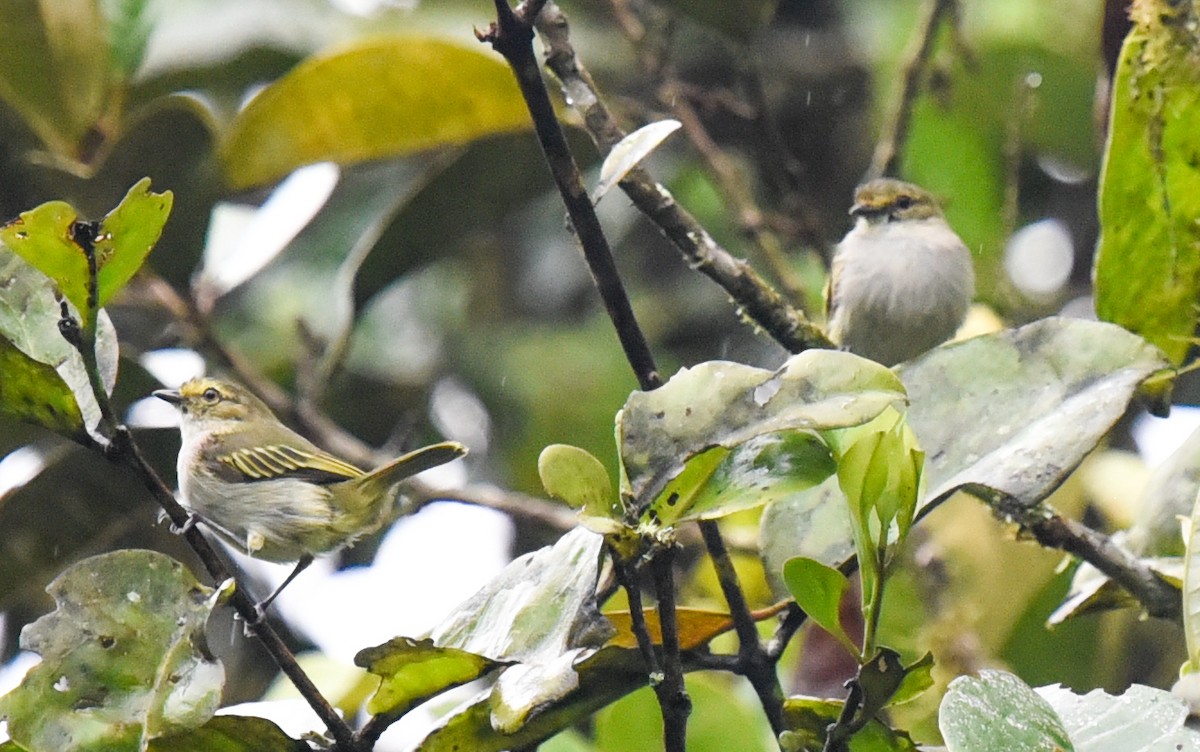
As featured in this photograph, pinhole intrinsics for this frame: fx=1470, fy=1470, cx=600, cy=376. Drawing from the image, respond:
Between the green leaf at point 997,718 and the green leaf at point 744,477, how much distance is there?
0.20 m

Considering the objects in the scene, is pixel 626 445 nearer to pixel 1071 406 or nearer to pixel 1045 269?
pixel 1071 406

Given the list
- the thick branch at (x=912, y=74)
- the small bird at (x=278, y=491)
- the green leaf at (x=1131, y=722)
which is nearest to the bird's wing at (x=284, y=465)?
the small bird at (x=278, y=491)

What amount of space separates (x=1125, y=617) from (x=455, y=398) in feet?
5.79

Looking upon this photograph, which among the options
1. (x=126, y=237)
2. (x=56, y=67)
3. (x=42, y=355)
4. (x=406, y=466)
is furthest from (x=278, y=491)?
(x=56, y=67)

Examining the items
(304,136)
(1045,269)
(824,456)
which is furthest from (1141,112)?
(1045,269)

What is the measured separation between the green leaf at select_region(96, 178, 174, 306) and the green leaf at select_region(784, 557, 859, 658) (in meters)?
0.55

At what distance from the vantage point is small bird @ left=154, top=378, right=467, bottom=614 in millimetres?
1902

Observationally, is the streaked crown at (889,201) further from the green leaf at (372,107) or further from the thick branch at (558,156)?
the thick branch at (558,156)

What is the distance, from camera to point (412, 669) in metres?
1.19

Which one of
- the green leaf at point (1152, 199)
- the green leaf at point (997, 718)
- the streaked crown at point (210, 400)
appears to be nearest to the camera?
the green leaf at point (997, 718)

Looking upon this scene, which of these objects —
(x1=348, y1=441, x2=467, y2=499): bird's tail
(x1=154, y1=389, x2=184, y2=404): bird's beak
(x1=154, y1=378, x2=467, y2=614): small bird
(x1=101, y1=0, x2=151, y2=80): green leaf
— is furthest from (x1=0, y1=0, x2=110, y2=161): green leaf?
(x1=348, y1=441, x2=467, y2=499): bird's tail

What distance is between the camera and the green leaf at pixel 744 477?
1094 millimetres

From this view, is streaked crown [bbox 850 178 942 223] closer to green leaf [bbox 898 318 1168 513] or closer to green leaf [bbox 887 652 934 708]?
green leaf [bbox 898 318 1168 513]

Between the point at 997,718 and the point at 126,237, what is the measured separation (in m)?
0.73
